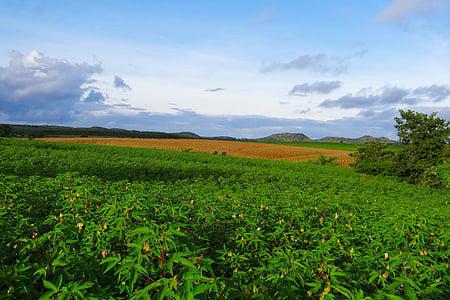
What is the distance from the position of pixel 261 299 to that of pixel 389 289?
1324 millimetres

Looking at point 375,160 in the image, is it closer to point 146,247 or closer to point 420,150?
point 420,150

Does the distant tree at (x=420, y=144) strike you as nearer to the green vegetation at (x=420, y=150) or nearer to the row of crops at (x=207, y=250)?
the green vegetation at (x=420, y=150)

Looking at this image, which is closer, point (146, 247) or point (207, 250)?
point (146, 247)

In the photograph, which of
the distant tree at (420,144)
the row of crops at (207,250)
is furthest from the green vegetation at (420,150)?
A: the row of crops at (207,250)

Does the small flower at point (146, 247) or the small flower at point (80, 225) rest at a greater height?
the small flower at point (146, 247)

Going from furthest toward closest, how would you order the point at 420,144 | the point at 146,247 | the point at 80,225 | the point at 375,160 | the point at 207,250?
the point at 375,160
the point at 420,144
the point at 207,250
the point at 80,225
the point at 146,247

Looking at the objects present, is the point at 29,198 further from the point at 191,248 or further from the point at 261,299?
the point at 261,299

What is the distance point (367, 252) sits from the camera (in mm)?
4379

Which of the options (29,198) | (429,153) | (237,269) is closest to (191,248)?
(237,269)


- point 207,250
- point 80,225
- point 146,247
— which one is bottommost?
point 207,250

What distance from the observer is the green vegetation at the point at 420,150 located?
81.3ft

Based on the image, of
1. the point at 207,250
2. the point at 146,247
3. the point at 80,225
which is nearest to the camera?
the point at 146,247

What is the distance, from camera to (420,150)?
83.7 feet

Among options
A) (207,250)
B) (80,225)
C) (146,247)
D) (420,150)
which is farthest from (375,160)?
(146,247)
